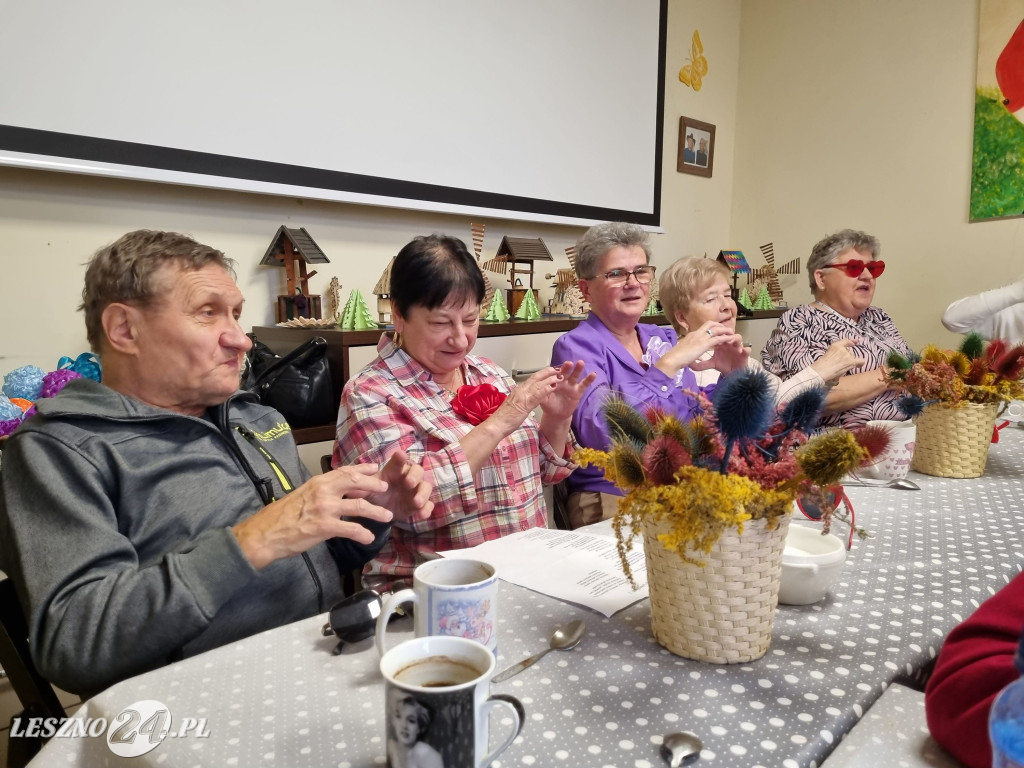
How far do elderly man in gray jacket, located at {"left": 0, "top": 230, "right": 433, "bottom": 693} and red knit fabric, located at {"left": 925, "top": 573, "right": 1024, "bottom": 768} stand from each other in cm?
64

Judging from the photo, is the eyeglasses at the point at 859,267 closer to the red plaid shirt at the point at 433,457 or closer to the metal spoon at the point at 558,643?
the red plaid shirt at the point at 433,457

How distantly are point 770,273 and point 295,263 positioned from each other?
2.80 metres

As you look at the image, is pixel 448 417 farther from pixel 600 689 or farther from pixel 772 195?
pixel 772 195

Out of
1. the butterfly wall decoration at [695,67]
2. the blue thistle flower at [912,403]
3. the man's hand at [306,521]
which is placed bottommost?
the man's hand at [306,521]

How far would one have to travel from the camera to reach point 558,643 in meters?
0.80

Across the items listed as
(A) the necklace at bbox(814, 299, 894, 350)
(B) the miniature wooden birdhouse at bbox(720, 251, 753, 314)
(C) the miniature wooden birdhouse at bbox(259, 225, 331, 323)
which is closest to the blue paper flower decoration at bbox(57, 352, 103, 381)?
(C) the miniature wooden birdhouse at bbox(259, 225, 331, 323)

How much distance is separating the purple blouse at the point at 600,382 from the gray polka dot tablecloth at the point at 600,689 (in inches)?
36.7

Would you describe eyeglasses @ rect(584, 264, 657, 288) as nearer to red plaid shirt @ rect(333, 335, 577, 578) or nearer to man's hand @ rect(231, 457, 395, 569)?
red plaid shirt @ rect(333, 335, 577, 578)

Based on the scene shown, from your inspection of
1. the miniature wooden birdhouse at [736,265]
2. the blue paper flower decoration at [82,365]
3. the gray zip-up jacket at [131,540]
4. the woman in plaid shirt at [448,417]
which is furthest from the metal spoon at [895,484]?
the miniature wooden birdhouse at [736,265]

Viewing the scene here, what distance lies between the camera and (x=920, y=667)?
31.0 inches

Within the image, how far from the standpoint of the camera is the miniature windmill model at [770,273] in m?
4.06

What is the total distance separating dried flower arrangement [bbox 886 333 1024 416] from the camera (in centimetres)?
147

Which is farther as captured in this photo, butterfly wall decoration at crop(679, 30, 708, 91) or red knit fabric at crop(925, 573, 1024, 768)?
butterfly wall decoration at crop(679, 30, 708, 91)

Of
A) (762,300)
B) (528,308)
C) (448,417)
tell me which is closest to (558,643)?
(448,417)
